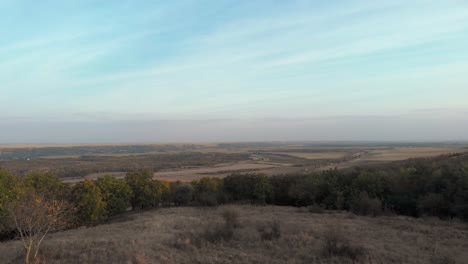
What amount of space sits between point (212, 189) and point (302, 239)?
38.5 meters

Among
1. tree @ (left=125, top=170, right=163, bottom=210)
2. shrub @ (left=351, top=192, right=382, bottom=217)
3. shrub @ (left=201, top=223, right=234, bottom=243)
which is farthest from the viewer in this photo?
tree @ (left=125, top=170, right=163, bottom=210)

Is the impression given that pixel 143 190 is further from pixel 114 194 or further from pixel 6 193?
pixel 6 193

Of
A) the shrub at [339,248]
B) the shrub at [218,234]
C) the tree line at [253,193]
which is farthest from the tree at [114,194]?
the shrub at [339,248]

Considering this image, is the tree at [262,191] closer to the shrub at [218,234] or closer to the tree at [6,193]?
the shrub at [218,234]

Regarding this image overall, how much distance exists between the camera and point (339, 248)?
15.8 metres

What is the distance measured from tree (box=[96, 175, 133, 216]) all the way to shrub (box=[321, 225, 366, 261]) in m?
37.3

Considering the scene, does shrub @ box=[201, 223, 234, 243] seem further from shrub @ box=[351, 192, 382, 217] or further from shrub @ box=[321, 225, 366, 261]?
shrub @ box=[351, 192, 382, 217]

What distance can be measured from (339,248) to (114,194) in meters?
39.6

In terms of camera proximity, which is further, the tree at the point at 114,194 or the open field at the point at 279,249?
the tree at the point at 114,194

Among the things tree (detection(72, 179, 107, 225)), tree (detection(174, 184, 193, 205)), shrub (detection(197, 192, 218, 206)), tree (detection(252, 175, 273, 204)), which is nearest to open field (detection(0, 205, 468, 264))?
tree (detection(72, 179, 107, 225))

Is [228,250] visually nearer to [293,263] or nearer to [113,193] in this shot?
[293,263]

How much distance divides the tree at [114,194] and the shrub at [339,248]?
37286mm

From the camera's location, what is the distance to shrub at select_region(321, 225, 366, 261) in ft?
50.2

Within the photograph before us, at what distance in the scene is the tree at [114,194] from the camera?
153 ft
